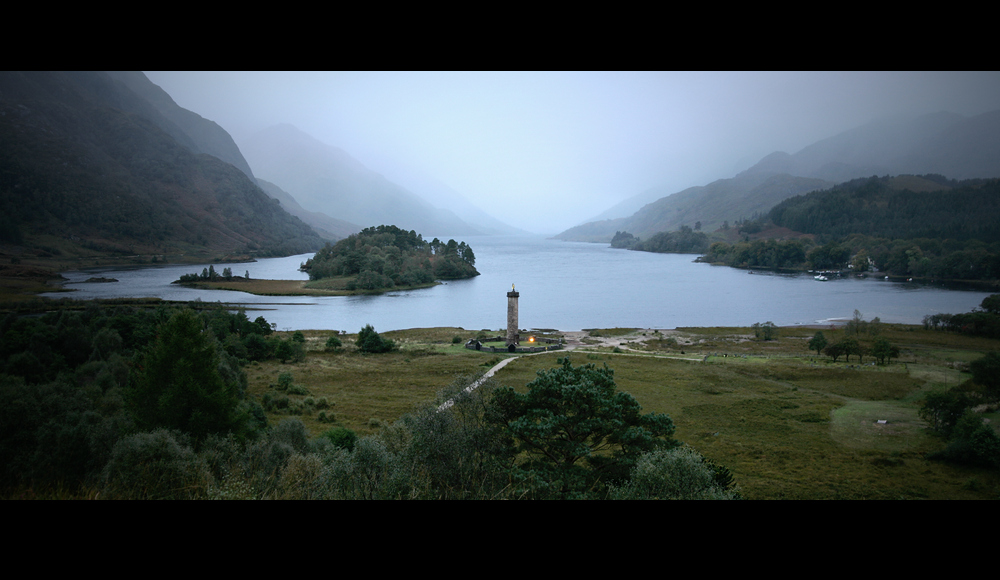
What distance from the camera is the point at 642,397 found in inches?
555

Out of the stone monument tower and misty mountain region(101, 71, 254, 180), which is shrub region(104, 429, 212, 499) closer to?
misty mountain region(101, 71, 254, 180)

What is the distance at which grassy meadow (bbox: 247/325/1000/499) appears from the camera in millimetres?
8328

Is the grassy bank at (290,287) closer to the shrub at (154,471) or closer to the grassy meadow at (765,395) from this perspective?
the grassy meadow at (765,395)

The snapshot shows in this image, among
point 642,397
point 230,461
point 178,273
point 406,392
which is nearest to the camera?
point 230,461

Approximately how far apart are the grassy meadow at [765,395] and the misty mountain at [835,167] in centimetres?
378

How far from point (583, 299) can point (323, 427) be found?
33.3 meters

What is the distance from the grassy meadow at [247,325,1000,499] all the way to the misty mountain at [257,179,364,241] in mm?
51061

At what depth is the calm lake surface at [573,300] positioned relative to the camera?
16.4 m

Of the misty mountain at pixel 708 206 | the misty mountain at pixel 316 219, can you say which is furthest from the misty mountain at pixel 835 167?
the misty mountain at pixel 316 219

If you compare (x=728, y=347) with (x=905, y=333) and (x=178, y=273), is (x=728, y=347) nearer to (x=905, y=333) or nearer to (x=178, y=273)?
(x=905, y=333)

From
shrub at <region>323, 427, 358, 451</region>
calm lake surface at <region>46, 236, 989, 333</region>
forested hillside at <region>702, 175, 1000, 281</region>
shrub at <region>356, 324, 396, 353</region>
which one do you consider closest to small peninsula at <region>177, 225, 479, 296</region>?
calm lake surface at <region>46, 236, 989, 333</region>

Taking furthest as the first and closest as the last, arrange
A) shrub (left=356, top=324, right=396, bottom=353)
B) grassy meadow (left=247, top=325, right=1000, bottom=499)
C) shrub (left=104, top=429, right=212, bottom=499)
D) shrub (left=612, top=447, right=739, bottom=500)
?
1. shrub (left=356, top=324, right=396, bottom=353)
2. grassy meadow (left=247, top=325, right=1000, bottom=499)
3. shrub (left=612, top=447, right=739, bottom=500)
4. shrub (left=104, top=429, right=212, bottom=499)

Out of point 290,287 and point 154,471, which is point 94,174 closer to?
point 154,471
